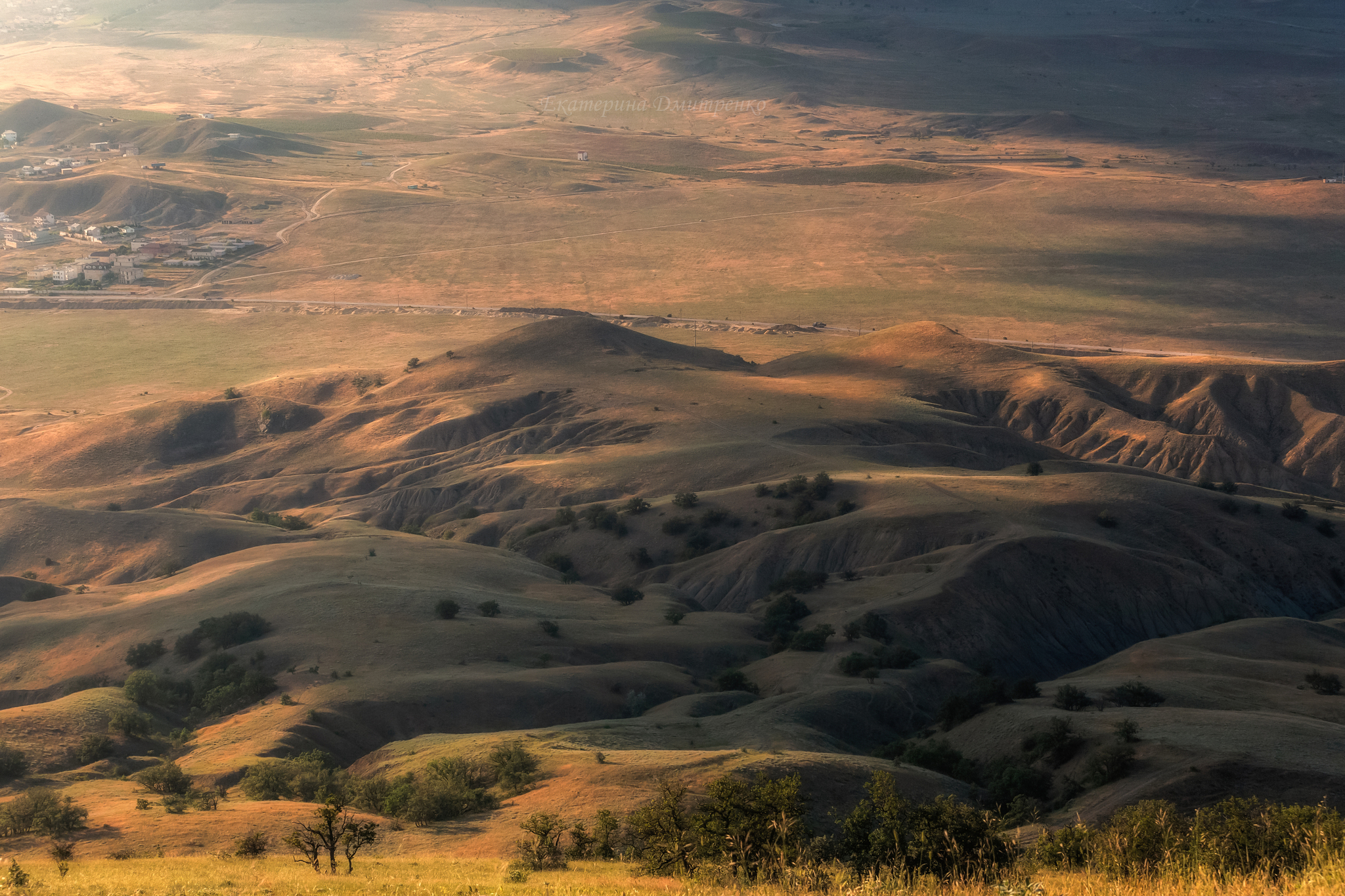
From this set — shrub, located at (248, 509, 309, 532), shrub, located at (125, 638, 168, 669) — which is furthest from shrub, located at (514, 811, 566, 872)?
shrub, located at (248, 509, 309, 532)

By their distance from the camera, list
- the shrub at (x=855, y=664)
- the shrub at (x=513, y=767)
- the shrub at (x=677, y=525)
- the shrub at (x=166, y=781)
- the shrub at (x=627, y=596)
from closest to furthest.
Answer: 1. the shrub at (x=513, y=767)
2. the shrub at (x=166, y=781)
3. the shrub at (x=855, y=664)
4. the shrub at (x=627, y=596)
5. the shrub at (x=677, y=525)

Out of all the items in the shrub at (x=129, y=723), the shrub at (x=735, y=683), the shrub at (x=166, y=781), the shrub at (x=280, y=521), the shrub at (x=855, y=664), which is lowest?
the shrub at (x=280, y=521)

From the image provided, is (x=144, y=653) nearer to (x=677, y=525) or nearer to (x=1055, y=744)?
(x=677, y=525)

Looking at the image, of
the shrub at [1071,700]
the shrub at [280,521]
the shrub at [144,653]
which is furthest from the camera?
the shrub at [280,521]

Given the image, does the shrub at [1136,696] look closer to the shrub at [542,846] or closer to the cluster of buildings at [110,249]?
the shrub at [542,846]

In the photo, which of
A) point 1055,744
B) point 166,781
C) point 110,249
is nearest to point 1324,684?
point 1055,744

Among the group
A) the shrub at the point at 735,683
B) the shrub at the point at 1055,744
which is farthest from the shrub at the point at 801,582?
the shrub at the point at 1055,744

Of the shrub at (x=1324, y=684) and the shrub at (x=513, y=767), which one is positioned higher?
the shrub at (x=513, y=767)
